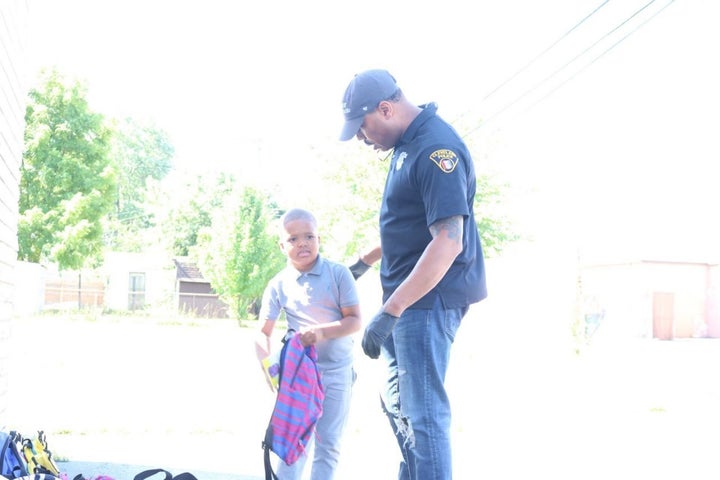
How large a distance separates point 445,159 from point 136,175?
63.3 metres

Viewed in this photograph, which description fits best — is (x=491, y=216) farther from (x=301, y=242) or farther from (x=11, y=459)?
(x=11, y=459)

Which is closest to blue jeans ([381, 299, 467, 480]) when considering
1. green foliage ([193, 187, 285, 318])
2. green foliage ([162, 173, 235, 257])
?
green foliage ([193, 187, 285, 318])

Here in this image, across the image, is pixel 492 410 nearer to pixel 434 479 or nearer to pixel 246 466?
pixel 246 466

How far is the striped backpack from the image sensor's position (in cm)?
315

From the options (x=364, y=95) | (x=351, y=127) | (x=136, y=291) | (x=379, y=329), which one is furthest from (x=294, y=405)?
(x=136, y=291)

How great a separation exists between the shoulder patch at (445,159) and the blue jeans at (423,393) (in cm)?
52

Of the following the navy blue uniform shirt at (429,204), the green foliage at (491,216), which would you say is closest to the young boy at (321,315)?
the navy blue uniform shirt at (429,204)

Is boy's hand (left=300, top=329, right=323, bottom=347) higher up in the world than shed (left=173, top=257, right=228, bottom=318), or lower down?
higher up

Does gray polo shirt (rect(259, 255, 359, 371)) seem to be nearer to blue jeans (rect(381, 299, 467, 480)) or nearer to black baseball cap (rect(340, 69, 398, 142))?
blue jeans (rect(381, 299, 467, 480))

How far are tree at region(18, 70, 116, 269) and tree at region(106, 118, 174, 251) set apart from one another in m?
27.4

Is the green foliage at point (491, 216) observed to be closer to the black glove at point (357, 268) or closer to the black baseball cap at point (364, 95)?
the black glove at point (357, 268)

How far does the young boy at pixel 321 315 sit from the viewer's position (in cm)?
352

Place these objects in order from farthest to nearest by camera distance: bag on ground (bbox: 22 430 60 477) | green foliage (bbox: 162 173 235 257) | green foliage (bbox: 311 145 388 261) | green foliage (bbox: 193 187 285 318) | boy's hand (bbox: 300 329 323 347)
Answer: green foliage (bbox: 162 173 235 257) < green foliage (bbox: 193 187 285 318) < green foliage (bbox: 311 145 388 261) < bag on ground (bbox: 22 430 60 477) < boy's hand (bbox: 300 329 323 347)

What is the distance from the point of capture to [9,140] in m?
5.46
